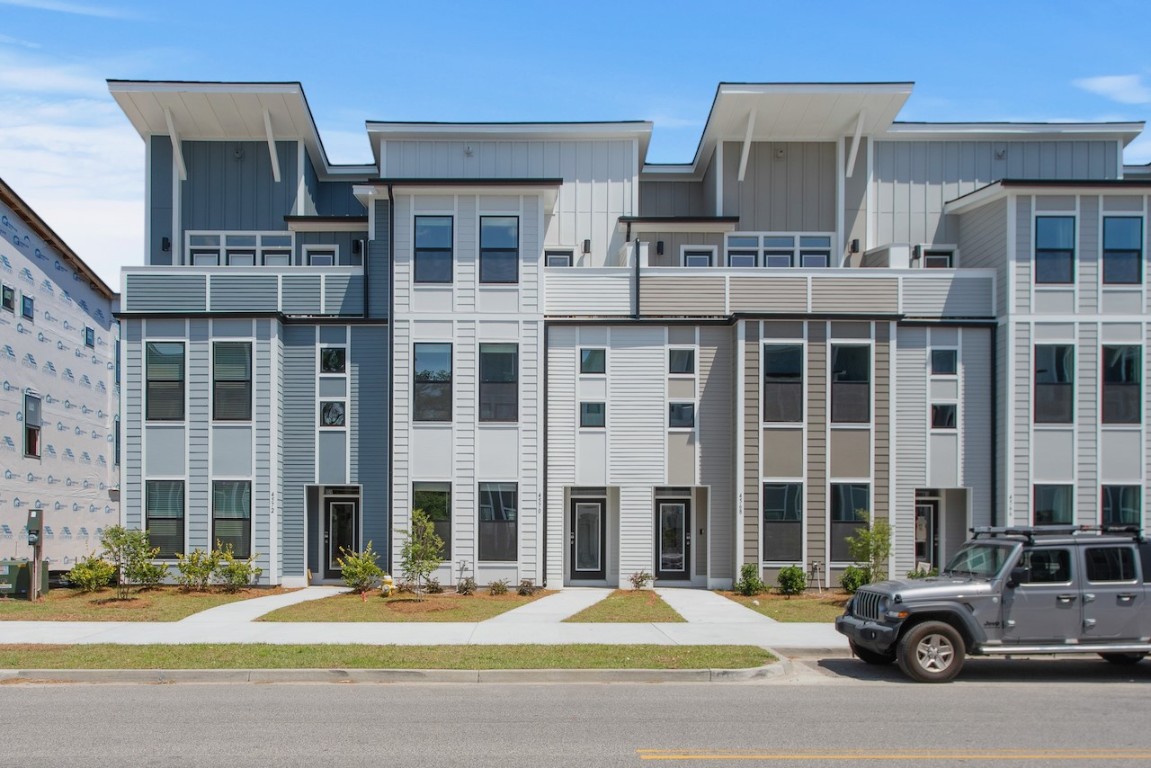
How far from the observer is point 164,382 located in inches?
864

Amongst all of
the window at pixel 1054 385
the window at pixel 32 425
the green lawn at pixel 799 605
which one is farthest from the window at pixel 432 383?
the window at pixel 32 425

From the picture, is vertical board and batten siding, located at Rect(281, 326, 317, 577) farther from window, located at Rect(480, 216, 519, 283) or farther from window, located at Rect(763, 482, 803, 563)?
window, located at Rect(763, 482, 803, 563)

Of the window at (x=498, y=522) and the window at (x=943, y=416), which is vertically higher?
the window at (x=943, y=416)

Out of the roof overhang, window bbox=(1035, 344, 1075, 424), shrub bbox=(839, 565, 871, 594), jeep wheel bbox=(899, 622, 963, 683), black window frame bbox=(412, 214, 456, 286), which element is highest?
the roof overhang

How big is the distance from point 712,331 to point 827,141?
7368mm

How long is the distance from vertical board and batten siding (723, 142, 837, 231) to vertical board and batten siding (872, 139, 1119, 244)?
4.44ft

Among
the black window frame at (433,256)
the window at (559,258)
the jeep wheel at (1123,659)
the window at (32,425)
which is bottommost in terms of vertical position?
the jeep wheel at (1123,659)

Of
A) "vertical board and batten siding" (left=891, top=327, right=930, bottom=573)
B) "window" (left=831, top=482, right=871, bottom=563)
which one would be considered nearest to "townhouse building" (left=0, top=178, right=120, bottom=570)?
"window" (left=831, top=482, right=871, bottom=563)

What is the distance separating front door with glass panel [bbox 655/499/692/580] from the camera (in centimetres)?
2286

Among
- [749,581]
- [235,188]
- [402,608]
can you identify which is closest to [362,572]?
[402,608]

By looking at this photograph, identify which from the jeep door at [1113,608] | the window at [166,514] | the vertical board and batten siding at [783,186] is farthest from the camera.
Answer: the vertical board and batten siding at [783,186]

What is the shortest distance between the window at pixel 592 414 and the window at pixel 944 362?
810 centimetres

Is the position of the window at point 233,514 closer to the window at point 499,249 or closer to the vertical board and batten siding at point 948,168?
the window at point 499,249

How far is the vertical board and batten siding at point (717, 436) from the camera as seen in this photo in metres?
22.2
